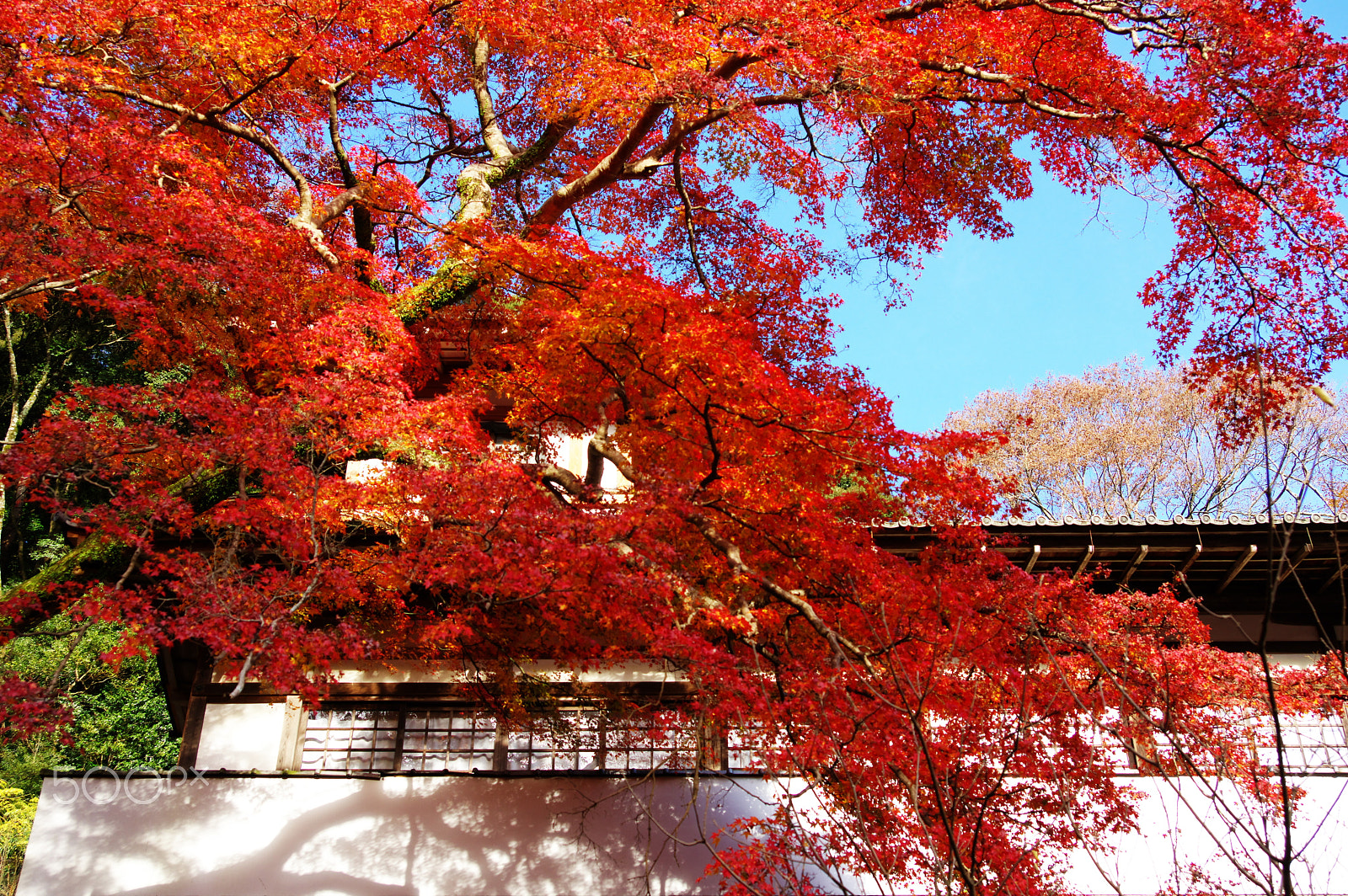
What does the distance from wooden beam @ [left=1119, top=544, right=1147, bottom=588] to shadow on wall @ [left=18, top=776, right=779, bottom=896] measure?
442cm

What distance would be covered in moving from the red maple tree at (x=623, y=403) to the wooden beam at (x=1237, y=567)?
4.15 ft

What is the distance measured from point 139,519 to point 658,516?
206 inches

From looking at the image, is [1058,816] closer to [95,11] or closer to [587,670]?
[587,670]

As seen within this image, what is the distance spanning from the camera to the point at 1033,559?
9.46m

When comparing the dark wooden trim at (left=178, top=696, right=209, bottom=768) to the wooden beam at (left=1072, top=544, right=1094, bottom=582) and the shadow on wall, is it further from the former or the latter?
the wooden beam at (left=1072, top=544, right=1094, bottom=582)

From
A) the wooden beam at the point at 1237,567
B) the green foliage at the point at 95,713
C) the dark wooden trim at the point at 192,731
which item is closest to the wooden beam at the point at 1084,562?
the wooden beam at the point at 1237,567

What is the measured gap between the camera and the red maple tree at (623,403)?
24.9 ft

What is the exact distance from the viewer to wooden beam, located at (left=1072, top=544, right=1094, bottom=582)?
935cm

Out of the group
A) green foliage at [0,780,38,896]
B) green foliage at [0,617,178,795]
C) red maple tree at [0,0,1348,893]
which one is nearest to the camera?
red maple tree at [0,0,1348,893]

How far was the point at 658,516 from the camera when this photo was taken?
788cm

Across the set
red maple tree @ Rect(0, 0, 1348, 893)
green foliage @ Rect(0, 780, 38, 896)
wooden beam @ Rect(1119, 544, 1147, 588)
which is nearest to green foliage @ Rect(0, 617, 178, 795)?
green foliage @ Rect(0, 780, 38, 896)

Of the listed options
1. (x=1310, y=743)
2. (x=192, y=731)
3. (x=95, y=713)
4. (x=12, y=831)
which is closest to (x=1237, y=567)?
(x=1310, y=743)

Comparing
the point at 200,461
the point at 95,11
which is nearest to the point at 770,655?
the point at 200,461

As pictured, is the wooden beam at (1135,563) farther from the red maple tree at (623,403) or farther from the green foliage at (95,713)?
the green foliage at (95,713)
